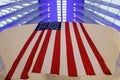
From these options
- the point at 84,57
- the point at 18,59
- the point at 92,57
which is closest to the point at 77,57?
the point at 84,57

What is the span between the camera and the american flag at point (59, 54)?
3.54m

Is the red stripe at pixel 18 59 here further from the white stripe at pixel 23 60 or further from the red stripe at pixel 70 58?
the red stripe at pixel 70 58

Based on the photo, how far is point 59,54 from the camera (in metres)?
3.92

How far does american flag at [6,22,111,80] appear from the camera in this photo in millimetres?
3543

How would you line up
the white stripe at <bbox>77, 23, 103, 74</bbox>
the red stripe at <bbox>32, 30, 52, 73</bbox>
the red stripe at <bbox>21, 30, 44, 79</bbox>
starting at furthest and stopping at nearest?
1. the white stripe at <bbox>77, 23, 103, 74</bbox>
2. the red stripe at <bbox>32, 30, 52, 73</bbox>
3. the red stripe at <bbox>21, 30, 44, 79</bbox>

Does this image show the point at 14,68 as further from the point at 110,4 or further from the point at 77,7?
the point at 77,7

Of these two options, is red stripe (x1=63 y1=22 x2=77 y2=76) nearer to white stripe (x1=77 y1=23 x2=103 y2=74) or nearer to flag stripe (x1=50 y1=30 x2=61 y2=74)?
flag stripe (x1=50 y1=30 x2=61 y2=74)

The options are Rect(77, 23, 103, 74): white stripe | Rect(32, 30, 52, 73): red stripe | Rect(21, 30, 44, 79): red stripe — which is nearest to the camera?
Rect(21, 30, 44, 79): red stripe

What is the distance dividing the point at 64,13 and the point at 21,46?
15.1m

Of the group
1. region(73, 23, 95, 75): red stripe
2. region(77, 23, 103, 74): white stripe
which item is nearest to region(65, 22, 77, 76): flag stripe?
region(73, 23, 95, 75): red stripe

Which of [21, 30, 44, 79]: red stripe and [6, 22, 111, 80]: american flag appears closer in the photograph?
[21, 30, 44, 79]: red stripe

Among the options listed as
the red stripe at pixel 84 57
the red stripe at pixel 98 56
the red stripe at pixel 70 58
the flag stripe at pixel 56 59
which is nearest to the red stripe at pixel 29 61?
the flag stripe at pixel 56 59

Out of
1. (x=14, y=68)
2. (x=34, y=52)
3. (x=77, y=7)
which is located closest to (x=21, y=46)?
(x=34, y=52)

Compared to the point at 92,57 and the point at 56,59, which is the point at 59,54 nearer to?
the point at 56,59
